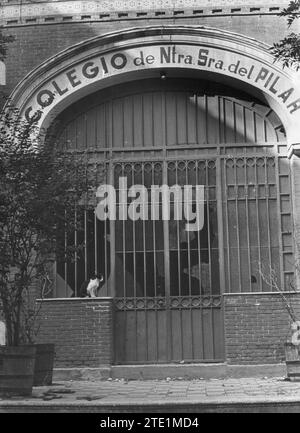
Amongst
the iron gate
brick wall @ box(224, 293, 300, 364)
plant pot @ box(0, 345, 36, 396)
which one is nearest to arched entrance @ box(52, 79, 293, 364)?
the iron gate

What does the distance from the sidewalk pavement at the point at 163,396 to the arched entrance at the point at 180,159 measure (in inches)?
59.6

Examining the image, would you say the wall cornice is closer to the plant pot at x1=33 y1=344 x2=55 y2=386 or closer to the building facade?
the building facade

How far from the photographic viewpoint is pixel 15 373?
9297 millimetres

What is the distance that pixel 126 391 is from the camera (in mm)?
10328

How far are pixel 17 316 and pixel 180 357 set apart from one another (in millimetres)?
4161

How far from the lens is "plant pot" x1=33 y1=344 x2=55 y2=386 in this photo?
1061 cm

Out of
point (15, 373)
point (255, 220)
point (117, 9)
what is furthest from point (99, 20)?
point (15, 373)

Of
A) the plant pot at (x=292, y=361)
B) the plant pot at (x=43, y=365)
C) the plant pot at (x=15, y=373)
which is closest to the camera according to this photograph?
the plant pot at (x=15, y=373)

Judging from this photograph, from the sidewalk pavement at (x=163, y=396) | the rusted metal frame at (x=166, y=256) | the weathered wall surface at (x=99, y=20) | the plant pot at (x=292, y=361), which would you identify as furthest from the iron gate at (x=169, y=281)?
the weathered wall surface at (x=99, y=20)

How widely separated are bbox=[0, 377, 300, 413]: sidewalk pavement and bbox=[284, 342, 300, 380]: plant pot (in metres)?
0.18

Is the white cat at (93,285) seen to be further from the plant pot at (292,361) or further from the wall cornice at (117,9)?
the wall cornice at (117,9)

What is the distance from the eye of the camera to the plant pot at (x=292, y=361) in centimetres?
1127
